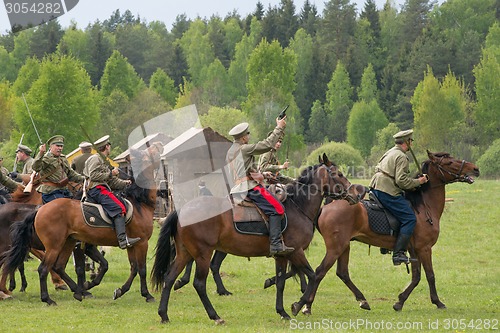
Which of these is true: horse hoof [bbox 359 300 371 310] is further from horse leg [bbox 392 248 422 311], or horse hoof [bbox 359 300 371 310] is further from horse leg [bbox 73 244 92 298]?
horse leg [bbox 73 244 92 298]

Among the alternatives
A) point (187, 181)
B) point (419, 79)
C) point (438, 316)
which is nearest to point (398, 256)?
point (438, 316)

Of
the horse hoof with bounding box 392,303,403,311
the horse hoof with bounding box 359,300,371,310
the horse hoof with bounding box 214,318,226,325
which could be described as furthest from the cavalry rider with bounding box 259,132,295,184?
the horse hoof with bounding box 392,303,403,311

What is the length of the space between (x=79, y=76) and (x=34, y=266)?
51.1 m

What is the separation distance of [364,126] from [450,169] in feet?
254

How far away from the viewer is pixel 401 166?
15.7m

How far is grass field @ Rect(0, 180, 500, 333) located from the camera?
13.4m

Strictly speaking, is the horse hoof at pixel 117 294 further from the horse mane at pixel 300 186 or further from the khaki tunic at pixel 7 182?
the khaki tunic at pixel 7 182

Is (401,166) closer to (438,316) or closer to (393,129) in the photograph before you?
(438,316)

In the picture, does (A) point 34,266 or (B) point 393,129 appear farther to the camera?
(B) point 393,129

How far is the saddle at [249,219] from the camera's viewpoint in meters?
14.0

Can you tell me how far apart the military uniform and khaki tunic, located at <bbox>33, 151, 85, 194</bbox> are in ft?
19.5

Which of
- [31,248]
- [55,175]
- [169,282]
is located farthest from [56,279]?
[169,282]

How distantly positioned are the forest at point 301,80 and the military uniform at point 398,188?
127 ft

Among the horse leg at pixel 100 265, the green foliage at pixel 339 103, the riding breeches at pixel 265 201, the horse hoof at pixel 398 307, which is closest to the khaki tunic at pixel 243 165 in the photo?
the riding breeches at pixel 265 201
